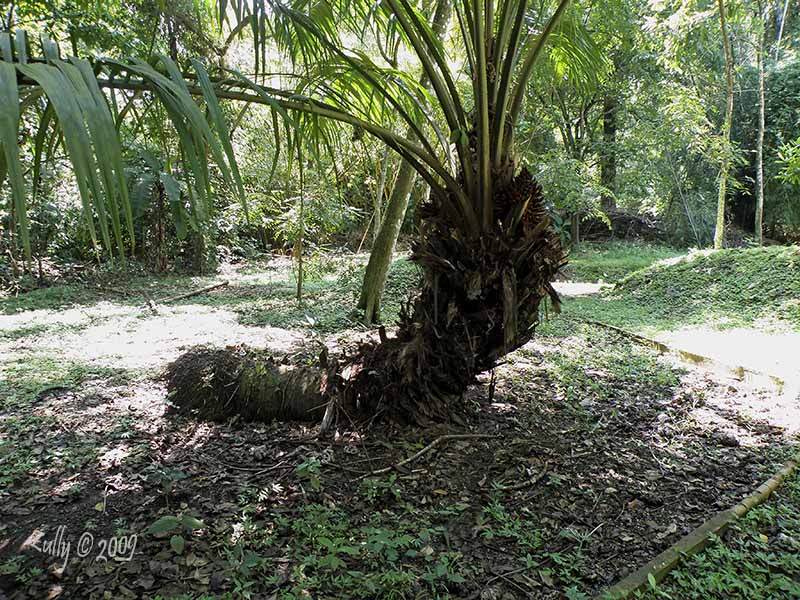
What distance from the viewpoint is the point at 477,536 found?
6.23ft

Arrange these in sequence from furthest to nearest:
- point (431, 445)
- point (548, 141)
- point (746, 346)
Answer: point (548, 141) < point (746, 346) < point (431, 445)

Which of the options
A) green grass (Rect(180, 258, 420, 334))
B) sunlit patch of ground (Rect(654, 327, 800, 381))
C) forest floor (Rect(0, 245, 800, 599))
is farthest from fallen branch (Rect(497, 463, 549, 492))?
green grass (Rect(180, 258, 420, 334))

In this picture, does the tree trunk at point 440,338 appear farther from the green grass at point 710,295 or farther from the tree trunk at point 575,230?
the tree trunk at point 575,230

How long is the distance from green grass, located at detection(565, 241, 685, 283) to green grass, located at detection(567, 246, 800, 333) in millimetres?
1911

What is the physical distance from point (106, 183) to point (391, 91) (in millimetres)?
2291

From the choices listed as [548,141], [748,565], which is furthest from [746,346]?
[548,141]

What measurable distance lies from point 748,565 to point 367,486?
1.38m

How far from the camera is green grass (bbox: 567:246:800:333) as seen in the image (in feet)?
18.1

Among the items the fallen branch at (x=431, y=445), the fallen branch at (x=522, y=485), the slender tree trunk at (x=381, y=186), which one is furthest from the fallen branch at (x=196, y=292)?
the fallen branch at (x=522, y=485)

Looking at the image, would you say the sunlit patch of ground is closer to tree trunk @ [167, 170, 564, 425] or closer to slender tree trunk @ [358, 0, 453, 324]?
tree trunk @ [167, 170, 564, 425]

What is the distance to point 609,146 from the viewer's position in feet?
40.6

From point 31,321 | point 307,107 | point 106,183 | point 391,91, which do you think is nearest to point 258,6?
point 307,107

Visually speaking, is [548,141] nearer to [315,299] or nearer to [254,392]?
[315,299]

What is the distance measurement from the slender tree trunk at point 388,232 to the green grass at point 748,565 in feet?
12.6
